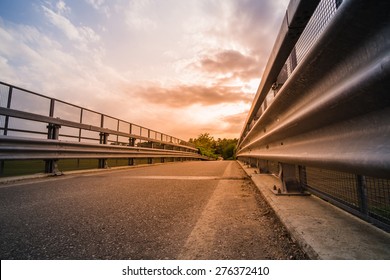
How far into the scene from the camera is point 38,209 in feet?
6.20

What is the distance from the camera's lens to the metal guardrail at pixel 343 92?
678 mm

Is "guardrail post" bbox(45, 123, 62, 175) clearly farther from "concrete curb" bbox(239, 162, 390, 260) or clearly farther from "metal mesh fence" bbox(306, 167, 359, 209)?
"metal mesh fence" bbox(306, 167, 359, 209)

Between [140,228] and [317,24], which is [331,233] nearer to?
[140,228]

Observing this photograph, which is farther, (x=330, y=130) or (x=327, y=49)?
(x=330, y=130)

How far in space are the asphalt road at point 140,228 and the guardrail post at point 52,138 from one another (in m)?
2.28

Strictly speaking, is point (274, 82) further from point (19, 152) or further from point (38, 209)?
point (19, 152)

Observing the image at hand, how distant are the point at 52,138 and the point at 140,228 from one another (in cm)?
436

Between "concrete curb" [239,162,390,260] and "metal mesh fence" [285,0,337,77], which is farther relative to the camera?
"metal mesh fence" [285,0,337,77]

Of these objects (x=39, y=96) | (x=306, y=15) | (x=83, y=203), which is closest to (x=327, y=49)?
(x=306, y=15)

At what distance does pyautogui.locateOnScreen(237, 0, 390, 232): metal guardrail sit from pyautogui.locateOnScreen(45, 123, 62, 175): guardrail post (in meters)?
4.70

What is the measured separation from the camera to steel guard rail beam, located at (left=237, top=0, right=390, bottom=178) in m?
0.67

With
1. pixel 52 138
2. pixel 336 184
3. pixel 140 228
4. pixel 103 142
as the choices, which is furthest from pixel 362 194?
pixel 103 142

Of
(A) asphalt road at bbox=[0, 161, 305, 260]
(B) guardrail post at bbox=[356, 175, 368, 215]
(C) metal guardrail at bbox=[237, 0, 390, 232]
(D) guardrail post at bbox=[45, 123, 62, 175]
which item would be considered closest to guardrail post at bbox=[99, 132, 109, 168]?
(D) guardrail post at bbox=[45, 123, 62, 175]
